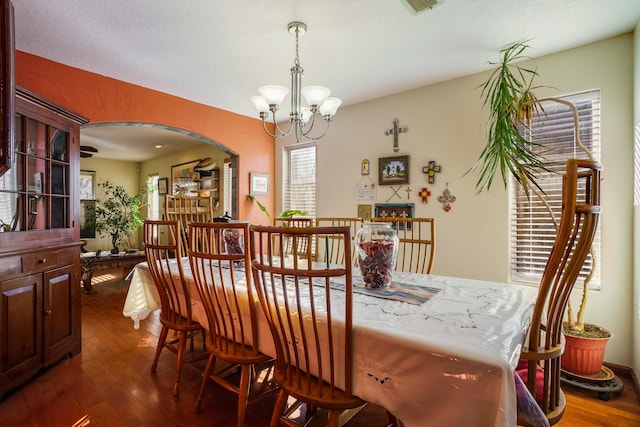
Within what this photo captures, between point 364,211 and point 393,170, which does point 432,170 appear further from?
point 364,211

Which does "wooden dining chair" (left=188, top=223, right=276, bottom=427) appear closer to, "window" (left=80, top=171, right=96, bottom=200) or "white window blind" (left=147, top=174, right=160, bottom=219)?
"white window blind" (left=147, top=174, right=160, bottom=219)

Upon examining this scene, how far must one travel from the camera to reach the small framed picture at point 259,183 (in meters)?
4.27

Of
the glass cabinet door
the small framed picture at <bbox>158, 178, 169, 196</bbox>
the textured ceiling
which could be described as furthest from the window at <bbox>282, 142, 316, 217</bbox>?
the small framed picture at <bbox>158, 178, 169, 196</bbox>

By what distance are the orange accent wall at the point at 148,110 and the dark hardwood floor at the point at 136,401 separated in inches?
83.5

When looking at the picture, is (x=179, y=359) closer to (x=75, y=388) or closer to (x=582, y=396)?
(x=75, y=388)

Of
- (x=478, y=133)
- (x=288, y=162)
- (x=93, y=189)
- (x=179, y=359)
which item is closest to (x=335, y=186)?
(x=288, y=162)

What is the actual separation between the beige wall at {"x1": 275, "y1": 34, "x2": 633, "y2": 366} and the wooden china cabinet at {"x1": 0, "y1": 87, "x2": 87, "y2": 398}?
2.57 metres

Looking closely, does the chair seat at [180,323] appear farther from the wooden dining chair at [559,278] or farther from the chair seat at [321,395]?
the wooden dining chair at [559,278]

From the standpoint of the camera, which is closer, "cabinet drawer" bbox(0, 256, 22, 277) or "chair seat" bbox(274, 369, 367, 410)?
"chair seat" bbox(274, 369, 367, 410)

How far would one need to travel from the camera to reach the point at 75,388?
202 centimetres

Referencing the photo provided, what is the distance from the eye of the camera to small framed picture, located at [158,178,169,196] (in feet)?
22.2

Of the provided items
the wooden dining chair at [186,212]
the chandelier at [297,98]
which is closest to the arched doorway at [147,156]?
the wooden dining chair at [186,212]

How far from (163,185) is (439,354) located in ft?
23.4

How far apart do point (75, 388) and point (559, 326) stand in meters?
2.71
